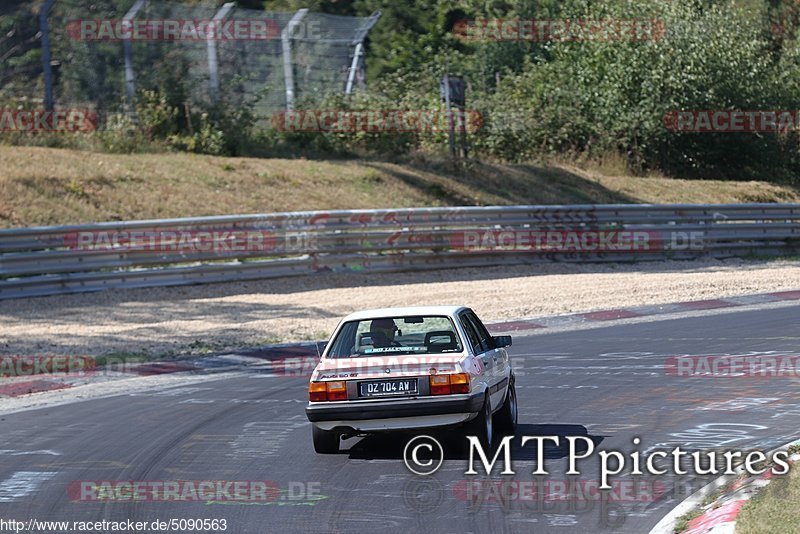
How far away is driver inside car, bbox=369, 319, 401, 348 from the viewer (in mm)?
9375

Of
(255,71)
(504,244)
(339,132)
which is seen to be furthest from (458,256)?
(255,71)

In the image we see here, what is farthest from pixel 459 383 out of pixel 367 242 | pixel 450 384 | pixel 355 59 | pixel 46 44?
pixel 355 59

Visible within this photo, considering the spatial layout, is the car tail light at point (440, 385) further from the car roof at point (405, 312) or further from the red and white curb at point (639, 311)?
the red and white curb at point (639, 311)

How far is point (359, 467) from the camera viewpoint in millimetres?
8828

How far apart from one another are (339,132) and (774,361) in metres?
20.2

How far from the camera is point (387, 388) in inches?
346

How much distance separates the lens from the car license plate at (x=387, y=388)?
28.8 feet

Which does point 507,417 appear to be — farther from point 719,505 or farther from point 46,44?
point 46,44

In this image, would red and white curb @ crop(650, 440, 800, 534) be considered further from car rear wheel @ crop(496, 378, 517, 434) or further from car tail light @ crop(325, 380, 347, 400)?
car tail light @ crop(325, 380, 347, 400)

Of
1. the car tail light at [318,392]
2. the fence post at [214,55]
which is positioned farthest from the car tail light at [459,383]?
the fence post at [214,55]

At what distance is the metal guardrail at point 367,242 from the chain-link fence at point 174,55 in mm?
7280

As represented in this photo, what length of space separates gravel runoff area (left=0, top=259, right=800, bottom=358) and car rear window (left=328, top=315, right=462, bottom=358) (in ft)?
22.4

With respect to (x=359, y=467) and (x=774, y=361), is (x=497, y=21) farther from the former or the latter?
(x=359, y=467)

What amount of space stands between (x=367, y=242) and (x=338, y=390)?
13733mm
